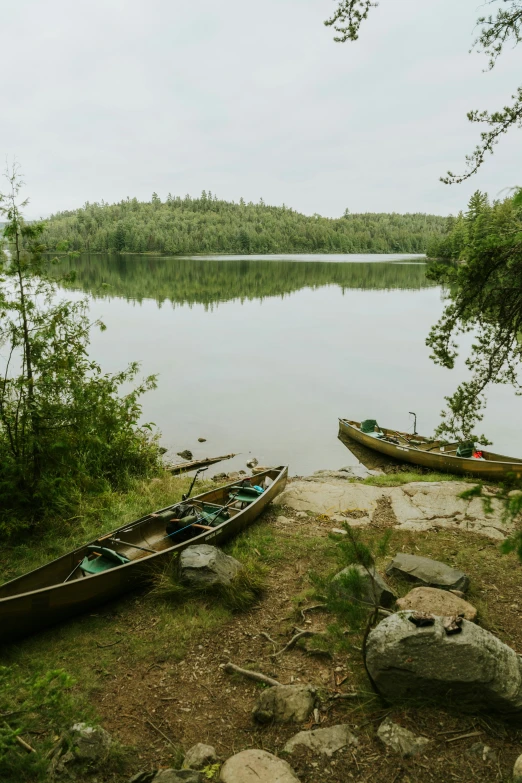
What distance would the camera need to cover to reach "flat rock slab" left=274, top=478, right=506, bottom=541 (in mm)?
9008

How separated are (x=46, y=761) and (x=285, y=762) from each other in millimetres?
1760

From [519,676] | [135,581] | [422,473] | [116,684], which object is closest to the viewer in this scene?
[519,676]

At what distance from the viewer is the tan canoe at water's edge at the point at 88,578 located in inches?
217

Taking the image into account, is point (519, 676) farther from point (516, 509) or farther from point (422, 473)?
point (422, 473)

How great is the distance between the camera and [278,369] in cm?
2484

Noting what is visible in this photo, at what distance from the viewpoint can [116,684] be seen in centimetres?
496

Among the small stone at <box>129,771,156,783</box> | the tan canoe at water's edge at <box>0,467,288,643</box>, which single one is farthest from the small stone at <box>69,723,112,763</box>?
the tan canoe at water's edge at <box>0,467,288,643</box>

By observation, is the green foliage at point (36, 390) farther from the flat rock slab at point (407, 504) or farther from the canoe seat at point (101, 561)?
the flat rock slab at point (407, 504)

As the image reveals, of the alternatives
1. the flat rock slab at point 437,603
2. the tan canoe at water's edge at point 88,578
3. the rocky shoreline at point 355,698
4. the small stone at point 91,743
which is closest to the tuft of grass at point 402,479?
the tan canoe at water's edge at point 88,578

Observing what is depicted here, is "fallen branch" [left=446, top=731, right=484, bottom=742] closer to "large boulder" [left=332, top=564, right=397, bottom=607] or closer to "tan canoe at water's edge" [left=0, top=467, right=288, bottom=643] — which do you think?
"large boulder" [left=332, top=564, right=397, bottom=607]

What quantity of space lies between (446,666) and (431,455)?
10.6m

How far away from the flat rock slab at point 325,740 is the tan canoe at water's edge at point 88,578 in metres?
3.22

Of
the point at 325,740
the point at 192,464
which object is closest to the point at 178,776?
the point at 325,740

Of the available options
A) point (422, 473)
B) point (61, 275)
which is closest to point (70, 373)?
point (61, 275)
